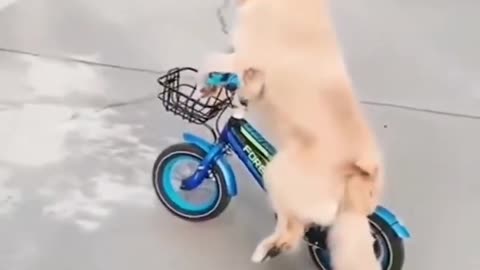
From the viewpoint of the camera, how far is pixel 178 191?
1.73m

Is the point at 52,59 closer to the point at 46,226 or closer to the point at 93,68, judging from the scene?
the point at 93,68

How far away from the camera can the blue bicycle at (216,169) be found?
152 cm

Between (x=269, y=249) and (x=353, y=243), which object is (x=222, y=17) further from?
(x=353, y=243)

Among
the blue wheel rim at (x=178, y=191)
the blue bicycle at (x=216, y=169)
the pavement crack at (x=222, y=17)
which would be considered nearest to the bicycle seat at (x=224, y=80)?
the blue bicycle at (x=216, y=169)

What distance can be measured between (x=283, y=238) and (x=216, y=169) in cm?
24

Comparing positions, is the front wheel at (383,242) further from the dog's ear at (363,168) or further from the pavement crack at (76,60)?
the pavement crack at (76,60)

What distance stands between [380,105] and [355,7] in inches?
21.7

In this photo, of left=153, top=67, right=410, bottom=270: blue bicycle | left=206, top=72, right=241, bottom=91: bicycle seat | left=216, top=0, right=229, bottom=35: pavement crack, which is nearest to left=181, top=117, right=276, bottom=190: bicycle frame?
left=153, top=67, right=410, bottom=270: blue bicycle

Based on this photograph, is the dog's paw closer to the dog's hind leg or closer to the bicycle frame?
the dog's hind leg

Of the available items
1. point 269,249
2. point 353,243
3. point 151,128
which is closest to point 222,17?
point 151,128

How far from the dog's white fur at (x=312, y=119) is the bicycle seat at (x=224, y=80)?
1.3 inches

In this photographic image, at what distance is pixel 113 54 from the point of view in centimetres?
228

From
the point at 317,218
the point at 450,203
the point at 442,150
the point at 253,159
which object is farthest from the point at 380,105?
the point at 317,218

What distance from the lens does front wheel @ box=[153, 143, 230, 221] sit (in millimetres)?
1679
